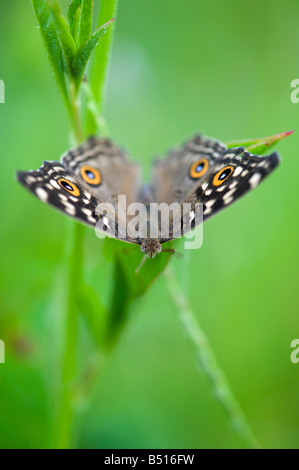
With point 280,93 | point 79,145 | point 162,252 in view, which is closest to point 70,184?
point 79,145

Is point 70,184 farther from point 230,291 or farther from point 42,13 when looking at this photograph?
point 230,291

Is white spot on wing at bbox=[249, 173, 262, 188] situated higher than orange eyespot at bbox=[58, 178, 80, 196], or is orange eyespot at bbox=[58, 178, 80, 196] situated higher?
orange eyespot at bbox=[58, 178, 80, 196]

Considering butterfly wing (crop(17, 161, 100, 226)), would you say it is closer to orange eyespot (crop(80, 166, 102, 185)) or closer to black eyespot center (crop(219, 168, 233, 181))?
orange eyespot (crop(80, 166, 102, 185))

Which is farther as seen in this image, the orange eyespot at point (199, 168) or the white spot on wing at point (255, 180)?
the orange eyespot at point (199, 168)

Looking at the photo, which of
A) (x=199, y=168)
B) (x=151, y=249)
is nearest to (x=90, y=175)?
(x=199, y=168)

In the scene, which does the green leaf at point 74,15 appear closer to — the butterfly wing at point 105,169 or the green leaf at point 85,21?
the green leaf at point 85,21

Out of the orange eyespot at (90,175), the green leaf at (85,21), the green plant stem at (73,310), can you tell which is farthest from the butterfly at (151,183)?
the green leaf at (85,21)

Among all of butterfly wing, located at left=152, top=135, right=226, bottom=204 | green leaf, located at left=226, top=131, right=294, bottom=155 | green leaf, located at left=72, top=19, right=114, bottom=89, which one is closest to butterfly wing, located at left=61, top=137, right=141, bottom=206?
butterfly wing, located at left=152, top=135, right=226, bottom=204
